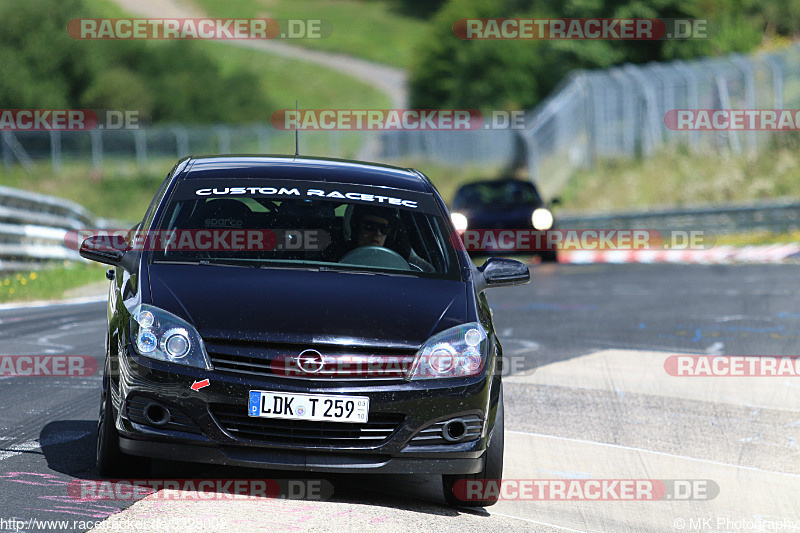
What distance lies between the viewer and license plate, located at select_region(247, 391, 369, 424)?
5578mm

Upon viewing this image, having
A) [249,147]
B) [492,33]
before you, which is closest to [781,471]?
[249,147]

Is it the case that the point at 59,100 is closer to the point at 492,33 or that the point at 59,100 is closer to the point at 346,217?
the point at 492,33

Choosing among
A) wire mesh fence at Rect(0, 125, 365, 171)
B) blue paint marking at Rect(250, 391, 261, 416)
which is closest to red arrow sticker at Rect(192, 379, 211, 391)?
blue paint marking at Rect(250, 391, 261, 416)

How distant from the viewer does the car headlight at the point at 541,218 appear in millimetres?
21656

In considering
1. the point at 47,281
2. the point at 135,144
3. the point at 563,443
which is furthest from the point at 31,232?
the point at 135,144

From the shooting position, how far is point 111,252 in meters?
6.61

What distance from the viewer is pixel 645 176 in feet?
111

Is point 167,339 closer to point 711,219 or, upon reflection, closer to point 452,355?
point 452,355

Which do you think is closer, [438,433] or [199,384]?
[199,384]

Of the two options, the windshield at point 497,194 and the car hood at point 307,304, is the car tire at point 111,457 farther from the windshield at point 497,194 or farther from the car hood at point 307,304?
the windshield at point 497,194

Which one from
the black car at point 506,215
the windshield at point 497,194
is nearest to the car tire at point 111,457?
the black car at point 506,215

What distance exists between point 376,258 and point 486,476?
1287 millimetres

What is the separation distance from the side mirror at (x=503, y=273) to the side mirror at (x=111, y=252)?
1768 mm

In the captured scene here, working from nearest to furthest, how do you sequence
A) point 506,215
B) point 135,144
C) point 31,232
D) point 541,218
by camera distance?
point 31,232 < point 541,218 < point 506,215 < point 135,144
